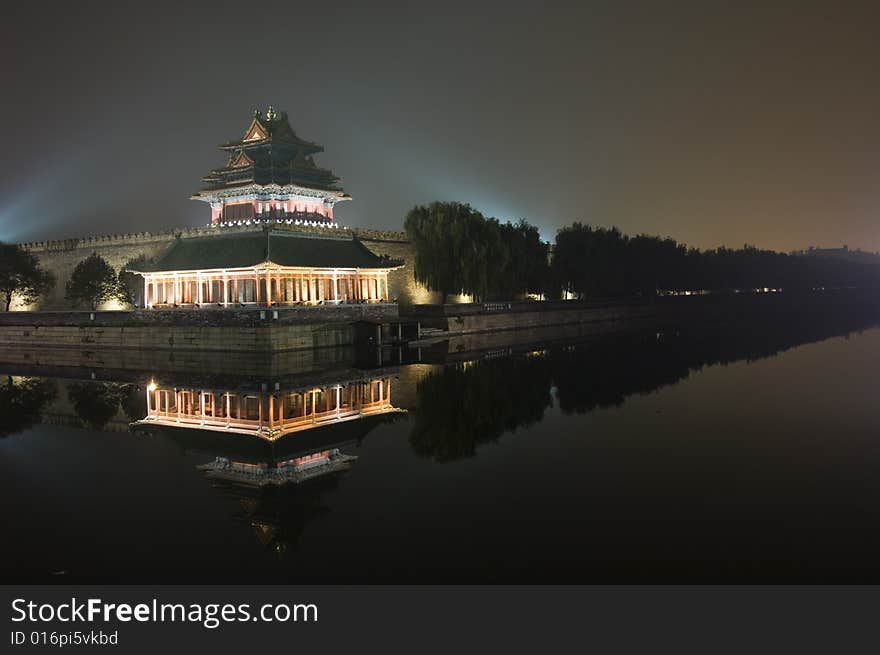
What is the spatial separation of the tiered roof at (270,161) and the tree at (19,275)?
38.3ft

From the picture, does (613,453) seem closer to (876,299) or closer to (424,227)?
(424,227)

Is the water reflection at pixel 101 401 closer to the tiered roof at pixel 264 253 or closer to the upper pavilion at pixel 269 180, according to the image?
the tiered roof at pixel 264 253

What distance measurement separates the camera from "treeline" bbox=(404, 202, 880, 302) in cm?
4669

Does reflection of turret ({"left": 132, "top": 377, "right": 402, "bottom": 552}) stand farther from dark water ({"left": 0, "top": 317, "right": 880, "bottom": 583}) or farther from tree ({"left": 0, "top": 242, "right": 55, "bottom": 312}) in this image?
→ tree ({"left": 0, "top": 242, "right": 55, "bottom": 312})

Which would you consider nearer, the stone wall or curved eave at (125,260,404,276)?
the stone wall

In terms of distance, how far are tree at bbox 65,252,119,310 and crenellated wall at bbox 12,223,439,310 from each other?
81cm

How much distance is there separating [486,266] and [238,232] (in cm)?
1450

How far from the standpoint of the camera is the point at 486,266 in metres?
46.7

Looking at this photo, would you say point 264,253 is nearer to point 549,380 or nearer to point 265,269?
point 265,269

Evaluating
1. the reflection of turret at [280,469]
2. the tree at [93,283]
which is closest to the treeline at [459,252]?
the tree at [93,283]

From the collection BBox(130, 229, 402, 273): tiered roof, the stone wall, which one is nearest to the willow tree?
BBox(130, 229, 402, 273): tiered roof

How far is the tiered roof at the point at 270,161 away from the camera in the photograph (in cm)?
4559

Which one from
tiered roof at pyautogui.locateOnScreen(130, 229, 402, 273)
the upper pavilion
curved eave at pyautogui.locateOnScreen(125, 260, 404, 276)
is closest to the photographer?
curved eave at pyautogui.locateOnScreen(125, 260, 404, 276)

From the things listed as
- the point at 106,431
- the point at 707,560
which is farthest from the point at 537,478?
the point at 106,431
